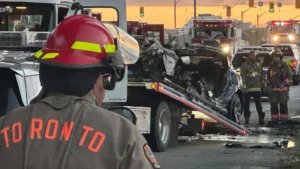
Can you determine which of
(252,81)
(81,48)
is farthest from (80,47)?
(252,81)

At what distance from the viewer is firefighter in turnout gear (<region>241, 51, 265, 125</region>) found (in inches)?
631

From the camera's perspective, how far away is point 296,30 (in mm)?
56875

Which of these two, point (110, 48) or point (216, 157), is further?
point (216, 157)

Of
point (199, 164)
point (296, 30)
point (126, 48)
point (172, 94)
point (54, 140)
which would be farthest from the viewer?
point (296, 30)

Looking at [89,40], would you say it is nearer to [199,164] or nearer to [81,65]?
[81,65]

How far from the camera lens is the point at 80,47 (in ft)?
7.14

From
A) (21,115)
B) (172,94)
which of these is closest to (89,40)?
(21,115)

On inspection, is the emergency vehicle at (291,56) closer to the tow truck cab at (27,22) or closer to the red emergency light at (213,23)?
the red emergency light at (213,23)

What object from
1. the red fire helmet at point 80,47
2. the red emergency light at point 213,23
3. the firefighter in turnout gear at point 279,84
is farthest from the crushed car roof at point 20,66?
the red emergency light at point 213,23

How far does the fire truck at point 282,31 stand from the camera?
178 ft

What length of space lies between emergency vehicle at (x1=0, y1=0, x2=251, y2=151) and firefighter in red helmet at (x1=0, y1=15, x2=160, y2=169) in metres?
3.18

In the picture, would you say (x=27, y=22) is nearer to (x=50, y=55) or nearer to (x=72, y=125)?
(x=50, y=55)

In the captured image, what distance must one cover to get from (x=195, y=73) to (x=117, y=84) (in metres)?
4.95

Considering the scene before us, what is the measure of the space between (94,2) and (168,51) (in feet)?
8.02
